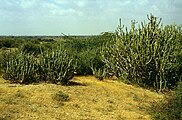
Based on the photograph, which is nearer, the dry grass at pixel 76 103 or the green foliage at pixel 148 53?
the dry grass at pixel 76 103

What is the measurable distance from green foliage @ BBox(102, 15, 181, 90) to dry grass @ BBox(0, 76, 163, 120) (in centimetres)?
98

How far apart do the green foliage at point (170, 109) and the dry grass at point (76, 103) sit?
1.25ft

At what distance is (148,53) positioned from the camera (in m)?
13.6

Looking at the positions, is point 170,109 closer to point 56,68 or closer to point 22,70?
point 56,68

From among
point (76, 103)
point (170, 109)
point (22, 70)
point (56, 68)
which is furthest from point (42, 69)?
point (170, 109)

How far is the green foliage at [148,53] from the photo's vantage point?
1362 cm

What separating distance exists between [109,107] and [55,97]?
170 cm

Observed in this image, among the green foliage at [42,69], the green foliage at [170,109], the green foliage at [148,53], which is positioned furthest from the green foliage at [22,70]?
the green foliage at [170,109]

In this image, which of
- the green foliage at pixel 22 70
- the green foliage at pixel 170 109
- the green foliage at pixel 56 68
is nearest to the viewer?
the green foliage at pixel 170 109

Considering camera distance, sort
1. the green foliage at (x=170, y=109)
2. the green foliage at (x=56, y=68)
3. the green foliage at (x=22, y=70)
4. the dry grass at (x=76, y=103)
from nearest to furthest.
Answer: the green foliage at (x=170, y=109), the dry grass at (x=76, y=103), the green foliage at (x=56, y=68), the green foliage at (x=22, y=70)

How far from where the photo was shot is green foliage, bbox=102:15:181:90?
44.7ft

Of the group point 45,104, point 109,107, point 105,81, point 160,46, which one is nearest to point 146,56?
point 160,46

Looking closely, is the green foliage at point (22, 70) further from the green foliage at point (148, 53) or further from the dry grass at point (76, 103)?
the green foliage at point (148, 53)

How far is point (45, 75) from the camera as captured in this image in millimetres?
13977
